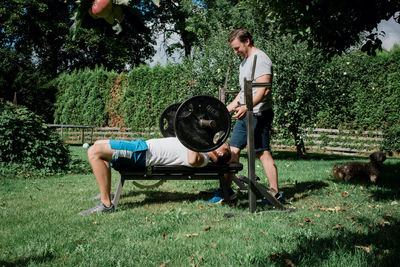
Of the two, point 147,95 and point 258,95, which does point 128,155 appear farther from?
point 147,95

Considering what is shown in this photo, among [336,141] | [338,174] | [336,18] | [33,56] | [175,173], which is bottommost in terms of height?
[338,174]

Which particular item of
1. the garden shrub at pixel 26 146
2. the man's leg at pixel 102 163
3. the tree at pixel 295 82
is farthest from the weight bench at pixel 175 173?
Result: the tree at pixel 295 82

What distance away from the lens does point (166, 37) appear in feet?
81.9

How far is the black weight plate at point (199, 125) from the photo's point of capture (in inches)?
133

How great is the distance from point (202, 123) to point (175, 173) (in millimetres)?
929

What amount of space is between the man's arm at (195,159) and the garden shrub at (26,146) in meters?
4.37

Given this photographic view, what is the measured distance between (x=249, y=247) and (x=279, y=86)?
288 inches

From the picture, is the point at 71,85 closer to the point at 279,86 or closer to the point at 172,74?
the point at 172,74

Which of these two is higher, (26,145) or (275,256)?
(26,145)

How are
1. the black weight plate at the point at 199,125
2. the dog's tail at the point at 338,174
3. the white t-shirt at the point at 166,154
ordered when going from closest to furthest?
1. the black weight plate at the point at 199,125
2. the white t-shirt at the point at 166,154
3. the dog's tail at the point at 338,174

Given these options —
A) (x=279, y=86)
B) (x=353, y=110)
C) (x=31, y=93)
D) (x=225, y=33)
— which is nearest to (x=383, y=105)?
(x=353, y=110)

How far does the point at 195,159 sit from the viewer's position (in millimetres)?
3777

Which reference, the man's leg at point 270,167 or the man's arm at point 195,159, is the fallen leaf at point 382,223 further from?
the man's arm at point 195,159

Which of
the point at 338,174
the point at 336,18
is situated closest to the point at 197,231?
the point at 336,18
